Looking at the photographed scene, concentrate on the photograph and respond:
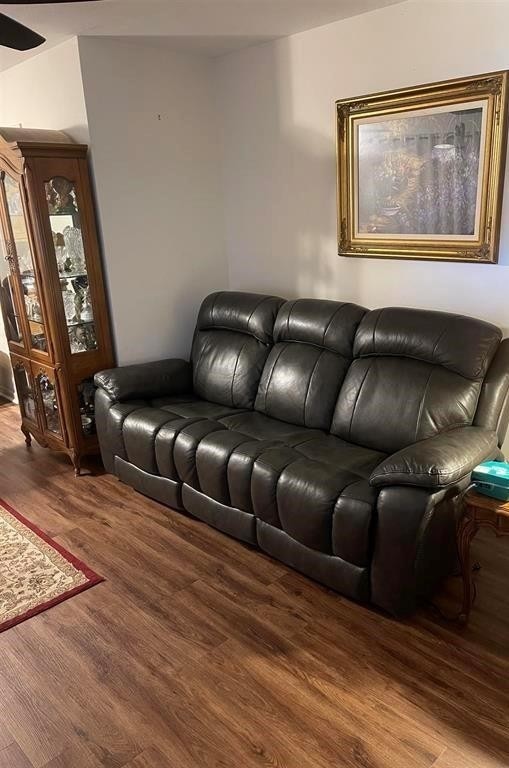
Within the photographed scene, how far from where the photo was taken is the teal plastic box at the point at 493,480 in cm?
207

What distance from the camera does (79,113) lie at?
3385 millimetres

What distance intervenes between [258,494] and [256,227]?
6.61 ft

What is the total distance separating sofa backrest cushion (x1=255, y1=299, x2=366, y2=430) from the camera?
302 cm

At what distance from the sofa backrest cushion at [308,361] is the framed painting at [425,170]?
427 millimetres

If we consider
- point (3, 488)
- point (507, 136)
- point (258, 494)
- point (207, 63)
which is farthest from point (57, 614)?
point (207, 63)

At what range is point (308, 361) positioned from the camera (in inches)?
123

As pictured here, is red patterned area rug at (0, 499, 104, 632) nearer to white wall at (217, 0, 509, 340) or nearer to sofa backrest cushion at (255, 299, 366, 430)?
sofa backrest cushion at (255, 299, 366, 430)

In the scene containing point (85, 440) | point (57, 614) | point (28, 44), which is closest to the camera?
point (28, 44)

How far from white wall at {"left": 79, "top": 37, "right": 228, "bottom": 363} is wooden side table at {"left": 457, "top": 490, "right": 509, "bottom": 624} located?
2.37 meters

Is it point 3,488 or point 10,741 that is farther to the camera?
point 3,488

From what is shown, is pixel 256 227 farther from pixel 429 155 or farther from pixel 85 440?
pixel 85 440

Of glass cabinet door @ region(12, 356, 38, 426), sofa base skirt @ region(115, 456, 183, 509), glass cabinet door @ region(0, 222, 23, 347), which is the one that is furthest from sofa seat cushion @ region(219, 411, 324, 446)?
glass cabinet door @ region(0, 222, 23, 347)

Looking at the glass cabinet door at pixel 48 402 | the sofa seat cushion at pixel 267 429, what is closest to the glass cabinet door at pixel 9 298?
the glass cabinet door at pixel 48 402

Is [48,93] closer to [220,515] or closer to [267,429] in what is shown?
[267,429]
